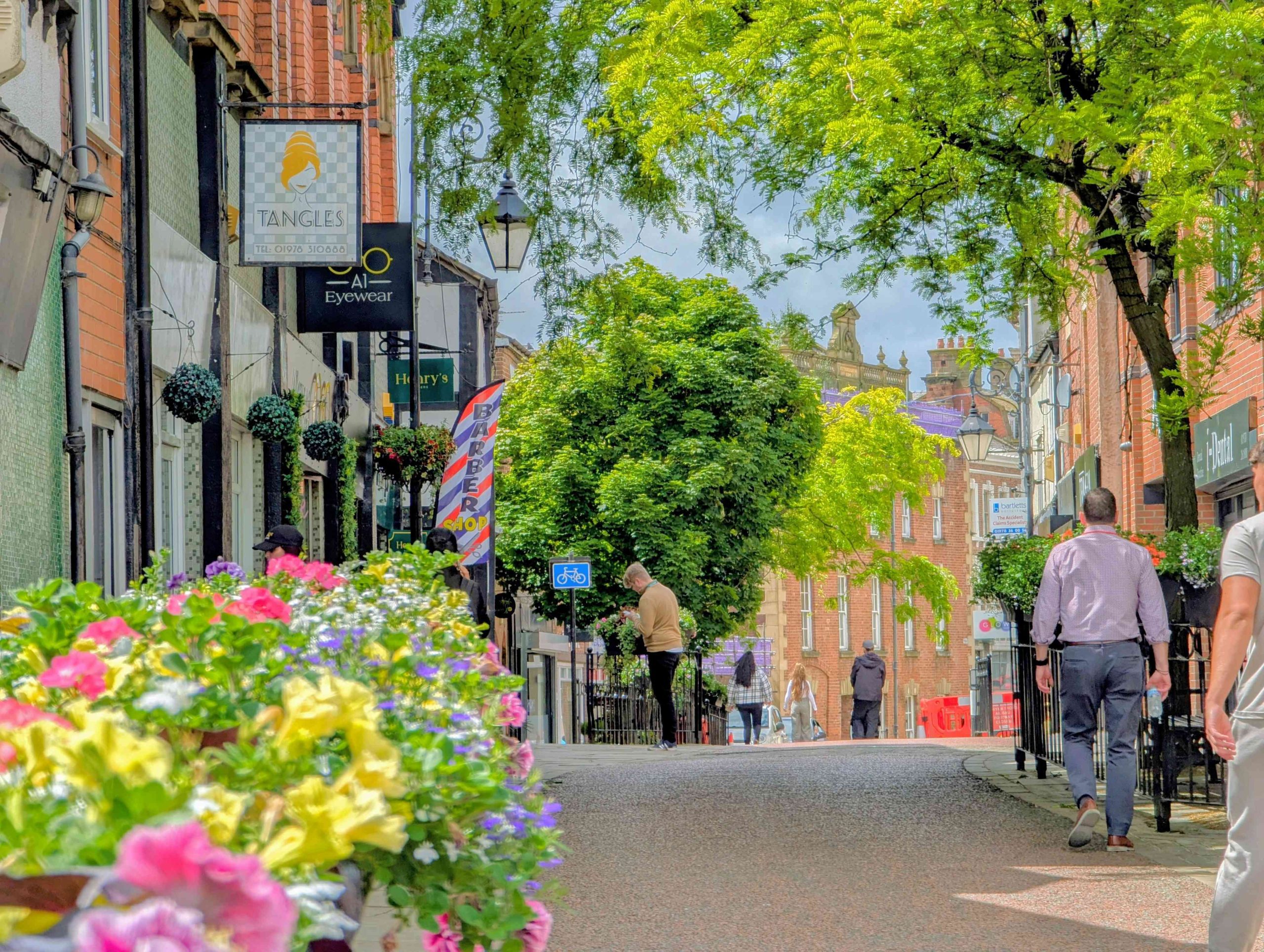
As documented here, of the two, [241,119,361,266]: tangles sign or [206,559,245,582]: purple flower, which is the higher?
[241,119,361,266]: tangles sign

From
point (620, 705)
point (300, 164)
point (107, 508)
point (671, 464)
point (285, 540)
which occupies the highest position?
point (300, 164)

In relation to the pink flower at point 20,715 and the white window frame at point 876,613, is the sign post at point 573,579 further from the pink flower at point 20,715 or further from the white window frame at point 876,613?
the white window frame at point 876,613

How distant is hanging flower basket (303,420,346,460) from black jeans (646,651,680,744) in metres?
4.73

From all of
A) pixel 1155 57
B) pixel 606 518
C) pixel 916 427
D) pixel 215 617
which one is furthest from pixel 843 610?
pixel 215 617

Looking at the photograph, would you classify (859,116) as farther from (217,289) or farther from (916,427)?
(916,427)

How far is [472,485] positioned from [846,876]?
8.87m

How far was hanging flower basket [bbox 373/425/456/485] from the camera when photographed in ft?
78.7

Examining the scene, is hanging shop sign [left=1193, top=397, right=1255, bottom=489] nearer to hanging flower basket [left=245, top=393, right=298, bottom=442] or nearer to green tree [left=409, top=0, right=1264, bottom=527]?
green tree [left=409, top=0, right=1264, bottom=527]

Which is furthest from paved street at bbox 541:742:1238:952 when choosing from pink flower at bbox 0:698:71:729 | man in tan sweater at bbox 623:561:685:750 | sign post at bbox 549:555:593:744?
sign post at bbox 549:555:593:744

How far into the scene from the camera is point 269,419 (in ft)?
56.4

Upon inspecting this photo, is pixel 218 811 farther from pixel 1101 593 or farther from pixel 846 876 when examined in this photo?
A: pixel 1101 593

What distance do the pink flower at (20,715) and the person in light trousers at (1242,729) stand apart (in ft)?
12.0

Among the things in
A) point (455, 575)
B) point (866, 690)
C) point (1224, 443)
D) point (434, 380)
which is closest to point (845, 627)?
point (866, 690)

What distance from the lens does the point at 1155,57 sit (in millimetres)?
9914
